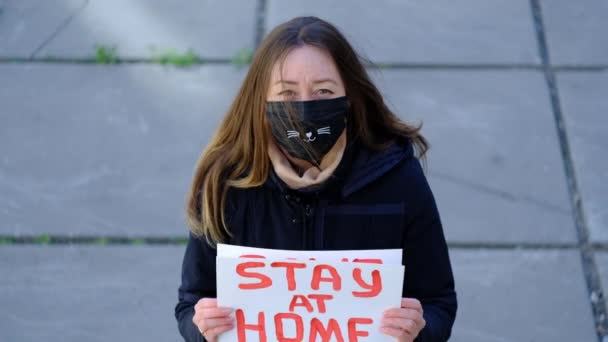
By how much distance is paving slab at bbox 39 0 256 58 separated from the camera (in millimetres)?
4980

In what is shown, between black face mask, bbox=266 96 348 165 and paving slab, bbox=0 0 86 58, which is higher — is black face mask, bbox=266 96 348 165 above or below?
below

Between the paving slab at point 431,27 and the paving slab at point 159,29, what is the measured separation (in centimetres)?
23

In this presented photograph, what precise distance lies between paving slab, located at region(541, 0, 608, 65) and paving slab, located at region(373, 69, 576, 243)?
31cm

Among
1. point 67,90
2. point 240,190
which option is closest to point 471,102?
point 67,90

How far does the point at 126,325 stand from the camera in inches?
139

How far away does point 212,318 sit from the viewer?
210 cm

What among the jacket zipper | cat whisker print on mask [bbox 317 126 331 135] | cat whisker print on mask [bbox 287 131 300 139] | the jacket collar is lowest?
the jacket zipper

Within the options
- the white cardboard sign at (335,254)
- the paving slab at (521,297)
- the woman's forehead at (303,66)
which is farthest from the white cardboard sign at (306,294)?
the paving slab at (521,297)

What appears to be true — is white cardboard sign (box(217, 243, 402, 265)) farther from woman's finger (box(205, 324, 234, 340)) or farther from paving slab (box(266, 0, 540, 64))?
paving slab (box(266, 0, 540, 64))

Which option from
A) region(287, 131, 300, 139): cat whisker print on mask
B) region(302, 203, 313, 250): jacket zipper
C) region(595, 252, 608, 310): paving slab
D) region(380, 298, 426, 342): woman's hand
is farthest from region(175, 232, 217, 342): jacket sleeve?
region(595, 252, 608, 310): paving slab

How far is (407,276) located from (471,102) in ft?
8.18

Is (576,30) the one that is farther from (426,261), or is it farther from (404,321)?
(404,321)

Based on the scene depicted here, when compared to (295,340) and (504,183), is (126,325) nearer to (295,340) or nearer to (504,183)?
(295,340)

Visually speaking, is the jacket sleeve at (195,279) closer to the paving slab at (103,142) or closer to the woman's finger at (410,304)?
the woman's finger at (410,304)
